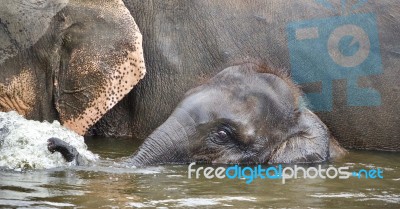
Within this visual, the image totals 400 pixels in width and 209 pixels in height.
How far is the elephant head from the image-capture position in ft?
19.0

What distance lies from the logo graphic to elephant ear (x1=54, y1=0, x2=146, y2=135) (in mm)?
1222

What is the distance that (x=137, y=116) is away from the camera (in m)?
6.95

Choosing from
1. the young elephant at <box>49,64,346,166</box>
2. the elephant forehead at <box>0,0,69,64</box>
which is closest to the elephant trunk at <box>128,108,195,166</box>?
the young elephant at <box>49,64,346,166</box>

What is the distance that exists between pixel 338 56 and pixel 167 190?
2.54m

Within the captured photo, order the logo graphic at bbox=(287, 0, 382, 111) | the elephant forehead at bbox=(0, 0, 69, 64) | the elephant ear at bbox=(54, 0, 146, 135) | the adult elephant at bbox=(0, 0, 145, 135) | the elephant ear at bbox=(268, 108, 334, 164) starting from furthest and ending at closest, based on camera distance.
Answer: the logo graphic at bbox=(287, 0, 382, 111) → the elephant ear at bbox=(54, 0, 146, 135) → the adult elephant at bbox=(0, 0, 145, 135) → the elephant forehead at bbox=(0, 0, 69, 64) → the elephant ear at bbox=(268, 108, 334, 164)

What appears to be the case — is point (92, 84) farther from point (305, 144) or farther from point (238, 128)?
point (305, 144)

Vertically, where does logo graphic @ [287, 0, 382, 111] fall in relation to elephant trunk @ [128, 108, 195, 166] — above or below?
above

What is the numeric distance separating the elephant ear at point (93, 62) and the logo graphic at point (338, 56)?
4.01ft

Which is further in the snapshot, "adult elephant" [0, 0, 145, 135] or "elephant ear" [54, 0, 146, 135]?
"elephant ear" [54, 0, 146, 135]

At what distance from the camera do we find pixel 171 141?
579 centimetres

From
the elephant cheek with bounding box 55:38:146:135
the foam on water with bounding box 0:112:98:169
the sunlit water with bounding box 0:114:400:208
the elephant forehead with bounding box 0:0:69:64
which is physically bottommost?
the sunlit water with bounding box 0:114:400:208

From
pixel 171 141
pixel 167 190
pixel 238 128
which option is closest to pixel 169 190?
pixel 167 190

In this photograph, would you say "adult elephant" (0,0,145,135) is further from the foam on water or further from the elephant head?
the elephant head

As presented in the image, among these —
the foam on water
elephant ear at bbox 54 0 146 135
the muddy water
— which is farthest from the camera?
elephant ear at bbox 54 0 146 135
